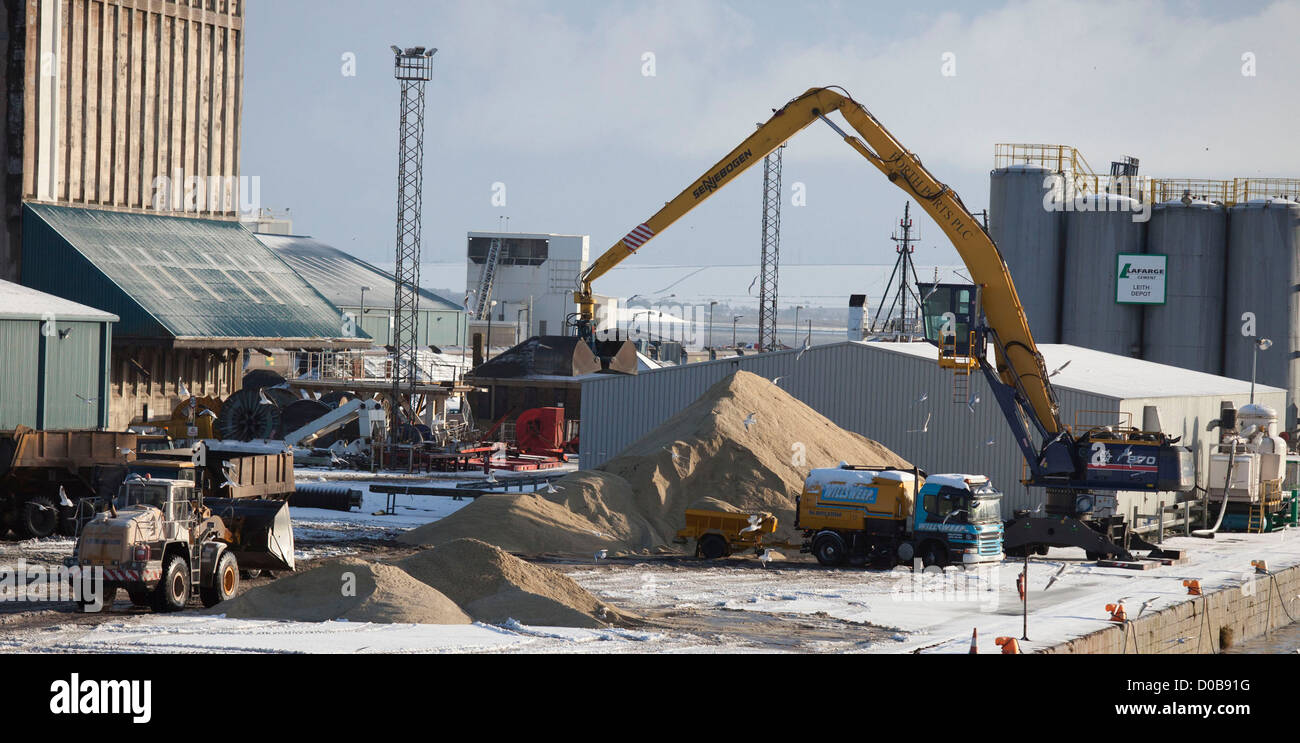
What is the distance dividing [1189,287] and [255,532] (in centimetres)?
4375

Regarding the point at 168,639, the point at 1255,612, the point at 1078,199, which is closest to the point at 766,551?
the point at 1255,612

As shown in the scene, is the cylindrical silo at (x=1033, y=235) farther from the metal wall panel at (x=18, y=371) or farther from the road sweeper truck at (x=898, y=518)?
the metal wall panel at (x=18, y=371)

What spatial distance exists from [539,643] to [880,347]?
74.2 ft

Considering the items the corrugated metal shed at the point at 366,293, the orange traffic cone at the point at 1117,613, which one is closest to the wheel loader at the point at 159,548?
the orange traffic cone at the point at 1117,613

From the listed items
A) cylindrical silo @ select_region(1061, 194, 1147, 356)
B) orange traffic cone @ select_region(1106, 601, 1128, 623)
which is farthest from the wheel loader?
cylindrical silo @ select_region(1061, 194, 1147, 356)

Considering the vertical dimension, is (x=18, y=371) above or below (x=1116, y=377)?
below

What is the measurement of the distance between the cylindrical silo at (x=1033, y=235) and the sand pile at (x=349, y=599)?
40.0 m

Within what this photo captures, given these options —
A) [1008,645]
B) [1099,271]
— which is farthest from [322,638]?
[1099,271]

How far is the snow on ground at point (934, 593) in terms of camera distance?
24.2m

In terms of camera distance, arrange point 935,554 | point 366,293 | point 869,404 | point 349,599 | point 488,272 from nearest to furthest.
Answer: point 349,599
point 935,554
point 869,404
point 366,293
point 488,272

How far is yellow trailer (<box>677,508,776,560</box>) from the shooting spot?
3341cm

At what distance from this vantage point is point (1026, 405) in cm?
3541

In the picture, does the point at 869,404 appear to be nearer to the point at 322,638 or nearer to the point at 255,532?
the point at 255,532

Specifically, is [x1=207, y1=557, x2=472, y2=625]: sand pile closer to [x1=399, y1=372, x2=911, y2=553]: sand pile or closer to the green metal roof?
[x1=399, y1=372, x2=911, y2=553]: sand pile
